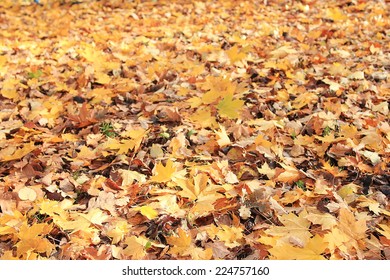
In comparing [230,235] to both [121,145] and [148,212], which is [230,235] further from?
[121,145]

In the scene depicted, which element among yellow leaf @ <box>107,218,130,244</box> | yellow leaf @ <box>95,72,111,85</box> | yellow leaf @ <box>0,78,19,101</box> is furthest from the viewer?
yellow leaf @ <box>95,72,111,85</box>

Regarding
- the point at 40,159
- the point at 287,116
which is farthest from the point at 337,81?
the point at 40,159

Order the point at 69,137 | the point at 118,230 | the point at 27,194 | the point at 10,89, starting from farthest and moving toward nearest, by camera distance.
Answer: the point at 10,89
the point at 69,137
the point at 27,194
the point at 118,230

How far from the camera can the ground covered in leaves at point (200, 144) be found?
2.01m

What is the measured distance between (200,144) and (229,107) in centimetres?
41

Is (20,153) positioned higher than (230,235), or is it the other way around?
(230,235)

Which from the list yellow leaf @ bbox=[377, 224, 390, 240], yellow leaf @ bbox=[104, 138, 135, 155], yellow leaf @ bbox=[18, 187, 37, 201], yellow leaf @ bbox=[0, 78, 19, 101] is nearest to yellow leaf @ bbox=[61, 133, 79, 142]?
yellow leaf @ bbox=[104, 138, 135, 155]

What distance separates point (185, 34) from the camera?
5.03 meters

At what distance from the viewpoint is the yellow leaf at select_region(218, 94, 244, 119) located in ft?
9.57

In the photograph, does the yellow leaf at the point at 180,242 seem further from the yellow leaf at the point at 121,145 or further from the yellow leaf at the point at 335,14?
the yellow leaf at the point at 335,14

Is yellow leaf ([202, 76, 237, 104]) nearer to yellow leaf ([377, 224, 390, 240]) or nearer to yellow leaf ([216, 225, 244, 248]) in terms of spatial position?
yellow leaf ([216, 225, 244, 248])

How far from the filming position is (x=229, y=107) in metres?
2.98

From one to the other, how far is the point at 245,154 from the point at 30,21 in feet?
15.8

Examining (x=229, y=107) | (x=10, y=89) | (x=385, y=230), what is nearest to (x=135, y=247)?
(x=385, y=230)
